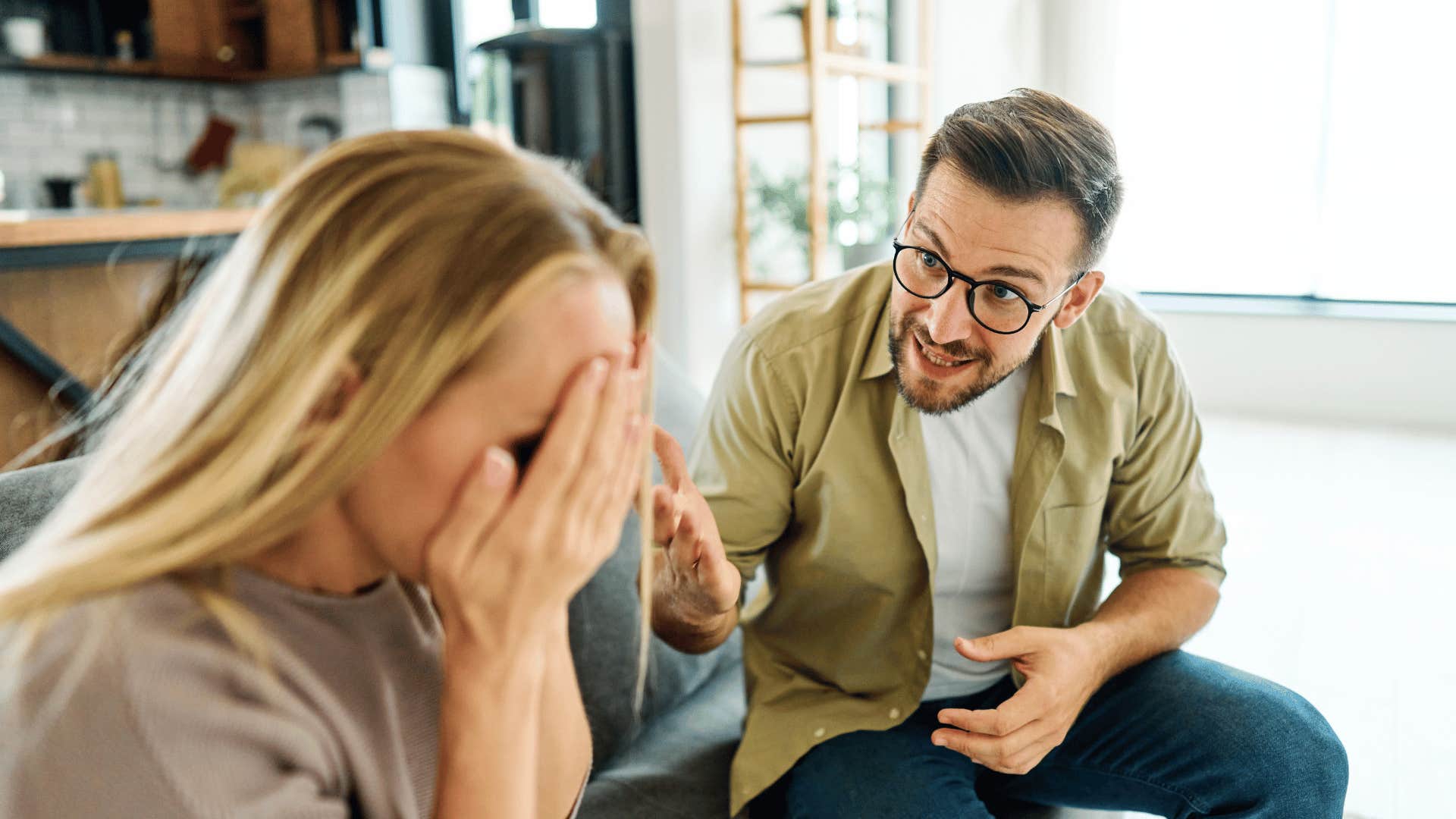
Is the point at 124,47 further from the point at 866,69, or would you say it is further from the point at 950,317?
the point at 950,317

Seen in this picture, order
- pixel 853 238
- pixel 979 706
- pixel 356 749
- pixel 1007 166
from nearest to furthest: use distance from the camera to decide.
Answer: pixel 356 749, pixel 1007 166, pixel 979 706, pixel 853 238

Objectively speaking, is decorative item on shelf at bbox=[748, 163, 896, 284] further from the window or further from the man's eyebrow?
the man's eyebrow

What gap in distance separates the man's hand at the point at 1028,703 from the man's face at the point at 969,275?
1.02 feet

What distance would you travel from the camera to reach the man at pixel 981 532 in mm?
1279

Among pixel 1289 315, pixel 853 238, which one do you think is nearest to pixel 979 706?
pixel 853 238

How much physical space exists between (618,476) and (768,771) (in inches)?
26.9

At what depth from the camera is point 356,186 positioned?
0.73m

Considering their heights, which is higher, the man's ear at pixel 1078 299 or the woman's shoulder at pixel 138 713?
the man's ear at pixel 1078 299

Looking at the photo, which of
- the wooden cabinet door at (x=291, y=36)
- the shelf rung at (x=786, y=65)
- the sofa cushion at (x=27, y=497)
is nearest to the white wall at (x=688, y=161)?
the shelf rung at (x=786, y=65)

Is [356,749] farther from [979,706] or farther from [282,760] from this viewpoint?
[979,706]

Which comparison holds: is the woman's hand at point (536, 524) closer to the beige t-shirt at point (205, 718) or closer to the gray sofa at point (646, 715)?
the beige t-shirt at point (205, 718)

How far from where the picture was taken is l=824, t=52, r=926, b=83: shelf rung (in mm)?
4180

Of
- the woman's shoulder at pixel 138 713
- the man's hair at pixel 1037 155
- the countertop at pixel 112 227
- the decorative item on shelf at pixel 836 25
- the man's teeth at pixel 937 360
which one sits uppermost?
the decorative item on shelf at pixel 836 25

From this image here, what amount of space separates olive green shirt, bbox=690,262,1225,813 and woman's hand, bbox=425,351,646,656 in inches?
22.1
